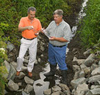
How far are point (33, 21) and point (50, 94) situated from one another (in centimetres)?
200

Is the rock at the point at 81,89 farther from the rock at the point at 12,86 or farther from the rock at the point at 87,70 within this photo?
the rock at the point at 12,86

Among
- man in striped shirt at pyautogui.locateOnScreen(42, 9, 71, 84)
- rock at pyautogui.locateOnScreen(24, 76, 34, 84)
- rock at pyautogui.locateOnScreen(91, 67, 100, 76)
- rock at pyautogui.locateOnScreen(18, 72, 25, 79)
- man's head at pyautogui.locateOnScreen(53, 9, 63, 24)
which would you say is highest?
man's head at pyautogui.locateOnScreen(53, 9, 63, 24)

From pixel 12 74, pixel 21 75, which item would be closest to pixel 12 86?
pixel 12 74

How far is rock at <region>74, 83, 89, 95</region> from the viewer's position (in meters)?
4.75

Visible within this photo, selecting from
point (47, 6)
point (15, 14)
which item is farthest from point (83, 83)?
point (47, 6)

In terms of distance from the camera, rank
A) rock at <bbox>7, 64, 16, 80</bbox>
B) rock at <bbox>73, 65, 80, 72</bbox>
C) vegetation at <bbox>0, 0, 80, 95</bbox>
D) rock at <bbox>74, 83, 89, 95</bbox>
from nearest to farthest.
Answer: rock at <bbox>74, 83, 89, 95</bbox> < rock at <bbox>7, 64, 16, 80</bbox> < rock at <bbox>73, 65, 80, 72</bbox> < vegetation at <bbox>0, 0, 80, 95</bbox>

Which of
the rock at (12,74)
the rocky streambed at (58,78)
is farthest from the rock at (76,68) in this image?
the rock at (12,74)

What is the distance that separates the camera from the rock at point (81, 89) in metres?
4.75

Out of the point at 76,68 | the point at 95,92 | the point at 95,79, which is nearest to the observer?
the point at 95,92

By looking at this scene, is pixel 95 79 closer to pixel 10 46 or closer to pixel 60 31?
pixel 60 31

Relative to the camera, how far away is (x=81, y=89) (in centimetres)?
487

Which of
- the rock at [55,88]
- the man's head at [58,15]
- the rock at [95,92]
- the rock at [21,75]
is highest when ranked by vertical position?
the man's head at [58,15]

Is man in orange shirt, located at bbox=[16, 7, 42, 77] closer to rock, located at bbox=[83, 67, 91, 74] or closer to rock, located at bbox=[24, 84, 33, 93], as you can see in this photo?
rock, located at bbox=[24, 84, 33, 93]

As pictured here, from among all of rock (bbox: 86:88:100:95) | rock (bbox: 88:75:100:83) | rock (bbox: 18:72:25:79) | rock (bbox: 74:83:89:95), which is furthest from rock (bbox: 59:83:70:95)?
rock (bbox: 18:72:25:79)
